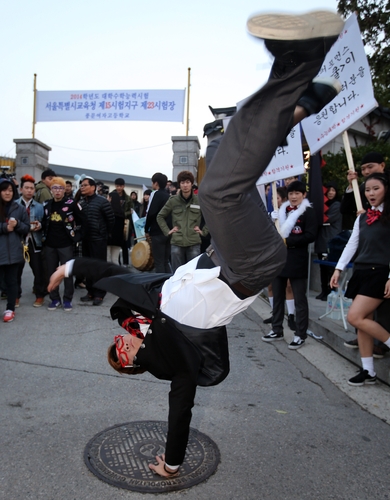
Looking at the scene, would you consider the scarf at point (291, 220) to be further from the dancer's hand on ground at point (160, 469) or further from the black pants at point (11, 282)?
the black pants at point (11, 282)

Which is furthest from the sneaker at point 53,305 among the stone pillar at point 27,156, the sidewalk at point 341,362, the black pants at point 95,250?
the stone pillar at point 27,156

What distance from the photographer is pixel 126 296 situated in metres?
2.27

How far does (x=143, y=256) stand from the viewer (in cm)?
876

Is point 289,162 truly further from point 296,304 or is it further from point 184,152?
point 184,152

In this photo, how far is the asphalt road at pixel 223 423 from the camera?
2.58m

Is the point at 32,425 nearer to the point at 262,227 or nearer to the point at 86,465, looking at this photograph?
the point at 86,465

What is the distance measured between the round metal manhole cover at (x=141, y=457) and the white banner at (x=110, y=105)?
14.0m

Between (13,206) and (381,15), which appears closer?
(13,206)

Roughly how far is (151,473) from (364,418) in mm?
1822

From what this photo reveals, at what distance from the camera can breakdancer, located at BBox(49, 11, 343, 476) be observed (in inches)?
63.6

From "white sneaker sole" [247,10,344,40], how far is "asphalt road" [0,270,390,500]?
2.30 m

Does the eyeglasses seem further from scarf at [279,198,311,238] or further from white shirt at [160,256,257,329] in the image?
scarf at [279,198,311,238]

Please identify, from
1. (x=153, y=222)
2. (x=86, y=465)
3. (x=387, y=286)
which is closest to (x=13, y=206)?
(x=153, y=222)

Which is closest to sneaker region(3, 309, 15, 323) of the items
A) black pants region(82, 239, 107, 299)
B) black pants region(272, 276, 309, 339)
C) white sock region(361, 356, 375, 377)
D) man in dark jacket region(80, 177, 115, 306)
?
man in dark jacket region(80, 177, 115, 306)
